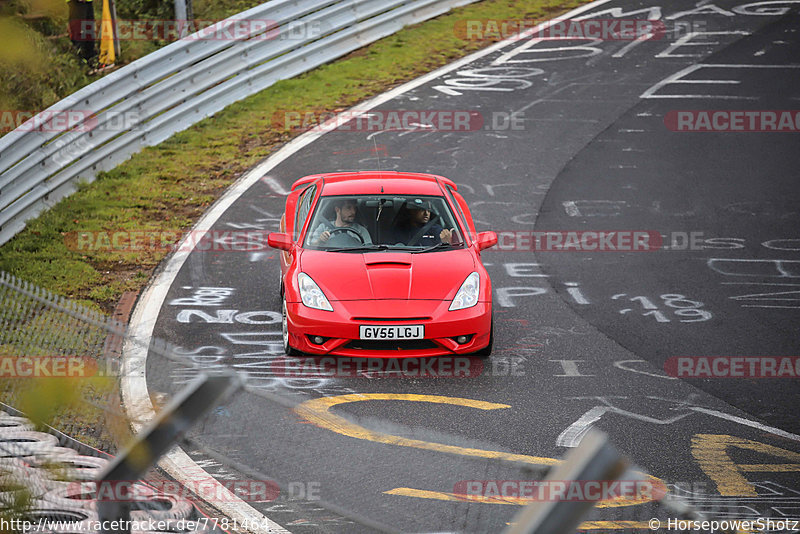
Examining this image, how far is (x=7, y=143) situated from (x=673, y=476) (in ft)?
27.3

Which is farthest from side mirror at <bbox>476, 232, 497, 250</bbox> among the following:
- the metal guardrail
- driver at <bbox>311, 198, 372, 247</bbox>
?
the metal guardrail

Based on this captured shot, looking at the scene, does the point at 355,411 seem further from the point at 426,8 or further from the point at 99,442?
the point at 426,8

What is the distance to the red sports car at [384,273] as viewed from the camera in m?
7.95

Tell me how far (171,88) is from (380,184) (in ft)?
20.7

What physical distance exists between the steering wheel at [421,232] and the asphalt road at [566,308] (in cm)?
123

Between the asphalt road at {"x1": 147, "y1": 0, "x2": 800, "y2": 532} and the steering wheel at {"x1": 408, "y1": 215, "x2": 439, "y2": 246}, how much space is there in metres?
1.23

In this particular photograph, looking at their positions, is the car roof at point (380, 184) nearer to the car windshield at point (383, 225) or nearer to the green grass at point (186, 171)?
the car windshield at point (383, 225)

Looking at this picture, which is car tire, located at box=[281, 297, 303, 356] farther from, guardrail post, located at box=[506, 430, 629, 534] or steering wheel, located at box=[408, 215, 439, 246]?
guardrail post, located at box=[506, 430, 629, 534]

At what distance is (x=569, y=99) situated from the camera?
17.1m

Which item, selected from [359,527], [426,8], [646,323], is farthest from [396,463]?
[426,8]

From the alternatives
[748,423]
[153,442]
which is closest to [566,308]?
[748,423]

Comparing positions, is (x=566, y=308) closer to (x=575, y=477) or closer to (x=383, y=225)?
(x=383, y=225)

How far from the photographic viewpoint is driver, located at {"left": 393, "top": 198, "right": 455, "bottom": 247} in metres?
8.97

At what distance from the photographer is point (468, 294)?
27.0ft
